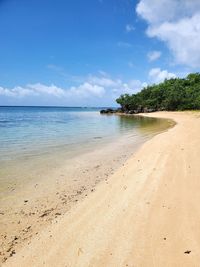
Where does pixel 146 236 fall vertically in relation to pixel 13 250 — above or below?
above

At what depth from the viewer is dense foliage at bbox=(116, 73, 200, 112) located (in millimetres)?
63578

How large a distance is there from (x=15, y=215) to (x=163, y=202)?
3391mm

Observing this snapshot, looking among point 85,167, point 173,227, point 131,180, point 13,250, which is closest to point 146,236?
point 173,227

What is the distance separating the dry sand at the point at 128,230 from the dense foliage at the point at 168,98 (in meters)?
61.0

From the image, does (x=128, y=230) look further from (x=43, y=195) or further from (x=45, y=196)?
(x=43, y=195)

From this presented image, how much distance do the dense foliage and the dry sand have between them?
6096 cm

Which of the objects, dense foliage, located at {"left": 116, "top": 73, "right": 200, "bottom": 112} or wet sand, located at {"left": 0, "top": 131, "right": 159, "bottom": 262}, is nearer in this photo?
wet sand, located at {"left": 0, "top": 131, "right": 159, "bottom": 262}

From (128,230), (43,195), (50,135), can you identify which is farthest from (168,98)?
(128,230)

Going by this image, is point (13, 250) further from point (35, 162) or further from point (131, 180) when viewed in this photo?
point (35, 162)

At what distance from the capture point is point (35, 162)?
31.0ft

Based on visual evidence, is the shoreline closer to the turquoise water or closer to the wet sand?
the wet sand

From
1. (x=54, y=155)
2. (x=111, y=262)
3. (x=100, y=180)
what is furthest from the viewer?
(x=54, y=155)

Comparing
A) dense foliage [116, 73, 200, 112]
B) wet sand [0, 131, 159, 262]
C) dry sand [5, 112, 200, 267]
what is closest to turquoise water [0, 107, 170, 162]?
wet sand [0, 131, 159, 262]

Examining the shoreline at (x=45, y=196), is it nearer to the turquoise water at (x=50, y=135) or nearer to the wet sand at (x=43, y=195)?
the wet sand at (x=43, y=195)
